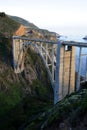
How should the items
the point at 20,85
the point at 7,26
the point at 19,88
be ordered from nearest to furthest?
the point at 19,88 → the point at 20,85 → the point at 7,26

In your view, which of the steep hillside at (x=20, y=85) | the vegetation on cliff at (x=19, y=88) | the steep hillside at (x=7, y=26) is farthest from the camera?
the steep hillside at (x=7, y=26)

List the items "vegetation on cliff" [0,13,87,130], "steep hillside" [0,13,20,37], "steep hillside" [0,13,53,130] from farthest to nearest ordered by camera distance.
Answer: "steep hillside" [0,13,20,37] → "steep hillside" [0,13,53,130] → "vegetation on cliff" [0,13,87,130]

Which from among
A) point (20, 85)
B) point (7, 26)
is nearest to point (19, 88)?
point (20, 85)

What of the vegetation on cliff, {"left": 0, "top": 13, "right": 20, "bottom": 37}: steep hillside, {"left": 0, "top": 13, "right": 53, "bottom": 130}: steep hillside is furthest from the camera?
{"left": 0, "top": 13, "right": 20, "bottom": 37}: steep hillside

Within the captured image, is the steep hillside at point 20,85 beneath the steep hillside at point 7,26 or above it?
beneath

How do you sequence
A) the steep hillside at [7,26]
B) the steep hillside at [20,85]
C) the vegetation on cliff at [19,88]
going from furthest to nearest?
1. the steep hillside at [7,26]
2. the steep hillside at [20,85]
3. the vegetation on cliff at [19,88]

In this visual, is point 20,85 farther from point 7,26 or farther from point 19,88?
point 7,26

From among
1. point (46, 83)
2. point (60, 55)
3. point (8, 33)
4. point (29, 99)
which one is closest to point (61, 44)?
A: point (60, 55)

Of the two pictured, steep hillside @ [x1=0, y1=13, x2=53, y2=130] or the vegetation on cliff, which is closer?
the vegetation on cliff

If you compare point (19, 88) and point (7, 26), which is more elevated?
point (7, 26)

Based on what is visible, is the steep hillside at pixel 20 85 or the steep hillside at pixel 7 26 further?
the steep hillside at pixel 7 26

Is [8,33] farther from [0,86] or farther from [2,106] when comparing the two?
[2,106]

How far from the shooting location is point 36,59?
58.9 m

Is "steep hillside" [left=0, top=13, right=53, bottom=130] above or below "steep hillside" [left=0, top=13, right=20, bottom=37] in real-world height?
below
